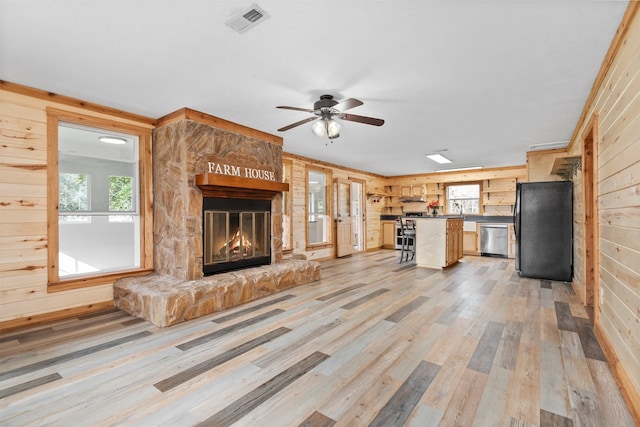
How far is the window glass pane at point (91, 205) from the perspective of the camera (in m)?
5.13

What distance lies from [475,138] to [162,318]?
17.1 feet

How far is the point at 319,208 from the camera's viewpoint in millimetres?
7344

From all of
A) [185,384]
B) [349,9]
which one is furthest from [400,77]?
[185,384]

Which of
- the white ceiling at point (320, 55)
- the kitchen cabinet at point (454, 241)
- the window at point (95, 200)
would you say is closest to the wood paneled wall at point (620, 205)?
the white ceiling at point (320, 55)

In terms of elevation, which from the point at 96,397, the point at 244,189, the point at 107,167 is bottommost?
the point at 96,397

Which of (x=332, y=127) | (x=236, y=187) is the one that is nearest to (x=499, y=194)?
(x=332, y=127)

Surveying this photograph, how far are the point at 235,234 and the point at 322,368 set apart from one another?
98.9 inches

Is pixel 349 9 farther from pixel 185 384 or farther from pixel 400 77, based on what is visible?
pixel 185 384

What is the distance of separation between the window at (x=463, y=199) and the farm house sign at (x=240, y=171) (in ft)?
20.6

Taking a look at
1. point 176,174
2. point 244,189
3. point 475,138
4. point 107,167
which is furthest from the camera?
point 107,167

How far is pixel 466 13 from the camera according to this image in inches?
75.2

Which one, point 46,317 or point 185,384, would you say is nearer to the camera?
point 185,384

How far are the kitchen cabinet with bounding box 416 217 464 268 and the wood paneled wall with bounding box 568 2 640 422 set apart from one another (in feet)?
10.6

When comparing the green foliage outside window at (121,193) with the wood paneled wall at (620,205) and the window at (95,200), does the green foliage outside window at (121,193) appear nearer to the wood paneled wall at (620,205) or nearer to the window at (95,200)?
the window at (95,200)
